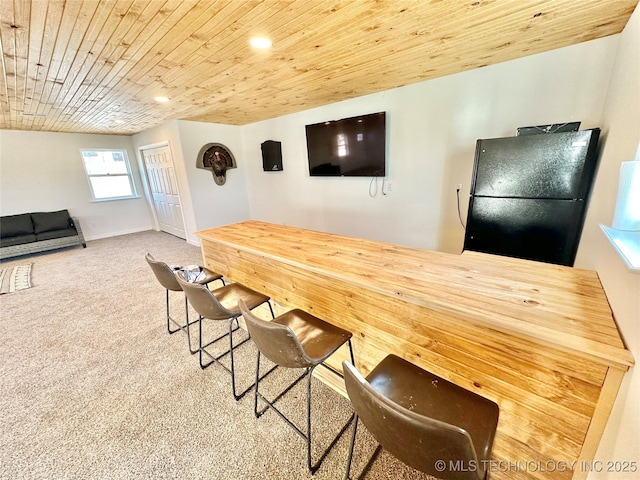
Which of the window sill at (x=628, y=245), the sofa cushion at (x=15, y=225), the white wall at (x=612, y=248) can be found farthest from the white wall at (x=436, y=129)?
the sofa cushion at (x=15, y=225)

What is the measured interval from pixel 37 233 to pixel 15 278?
161 cm

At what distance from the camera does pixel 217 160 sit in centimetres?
502

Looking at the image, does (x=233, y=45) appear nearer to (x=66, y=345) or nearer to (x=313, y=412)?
(x=313, y=412)

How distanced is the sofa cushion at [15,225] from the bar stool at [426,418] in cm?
713

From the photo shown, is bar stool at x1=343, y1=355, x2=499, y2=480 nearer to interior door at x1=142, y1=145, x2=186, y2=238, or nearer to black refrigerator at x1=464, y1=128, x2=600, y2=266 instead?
black refrigerator at x1=464, y1=128, x2=600, y2=266

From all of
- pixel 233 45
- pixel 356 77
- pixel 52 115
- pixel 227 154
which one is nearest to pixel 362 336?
pixel 233 45

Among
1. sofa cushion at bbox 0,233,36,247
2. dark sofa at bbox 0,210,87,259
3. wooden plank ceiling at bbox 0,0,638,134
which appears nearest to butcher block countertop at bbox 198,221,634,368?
wooden plank ceiling at bbox 0,0,638,134

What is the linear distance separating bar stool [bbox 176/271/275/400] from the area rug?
349cm

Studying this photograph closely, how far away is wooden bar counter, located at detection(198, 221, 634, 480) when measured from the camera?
0.81 m

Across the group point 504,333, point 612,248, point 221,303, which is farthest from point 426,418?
point 221,303

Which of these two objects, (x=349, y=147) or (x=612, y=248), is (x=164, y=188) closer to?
(x=349, y=147)

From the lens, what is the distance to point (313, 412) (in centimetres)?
157

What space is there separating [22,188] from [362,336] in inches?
296

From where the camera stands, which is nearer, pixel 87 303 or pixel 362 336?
pixel 362 336
